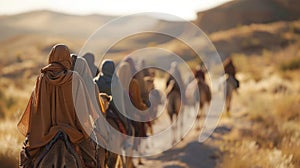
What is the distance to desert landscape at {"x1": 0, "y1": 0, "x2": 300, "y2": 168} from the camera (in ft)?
41.1

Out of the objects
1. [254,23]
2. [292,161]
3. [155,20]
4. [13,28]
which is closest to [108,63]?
[292,161]

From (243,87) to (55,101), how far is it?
24.8 m

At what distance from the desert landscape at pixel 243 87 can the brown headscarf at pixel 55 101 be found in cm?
407

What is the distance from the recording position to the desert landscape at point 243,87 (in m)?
12.5

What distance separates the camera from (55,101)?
6.46 m

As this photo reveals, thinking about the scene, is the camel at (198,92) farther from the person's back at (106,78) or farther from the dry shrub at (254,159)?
the person's back at (106,78)

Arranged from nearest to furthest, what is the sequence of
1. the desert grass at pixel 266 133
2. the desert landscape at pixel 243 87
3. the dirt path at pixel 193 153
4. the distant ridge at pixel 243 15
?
the desert grass at pixel 266 133
the desert landscape at pixel 243 87
the dirt path at pixel 193 153
the distant ridge at pixel 243 15

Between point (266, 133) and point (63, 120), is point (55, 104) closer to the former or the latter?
point (63, 120)

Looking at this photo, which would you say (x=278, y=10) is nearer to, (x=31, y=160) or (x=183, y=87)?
(x=183, y=87)

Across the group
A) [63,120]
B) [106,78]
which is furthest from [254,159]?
[63,120]

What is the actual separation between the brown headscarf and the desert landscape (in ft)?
13.3

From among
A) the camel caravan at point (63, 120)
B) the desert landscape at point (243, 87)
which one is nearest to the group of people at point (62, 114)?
the camel caravan at point (63, 120)

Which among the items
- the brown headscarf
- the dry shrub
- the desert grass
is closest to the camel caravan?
the brown headscarf

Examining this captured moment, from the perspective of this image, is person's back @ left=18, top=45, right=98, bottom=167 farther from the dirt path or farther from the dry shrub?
the dirt path
